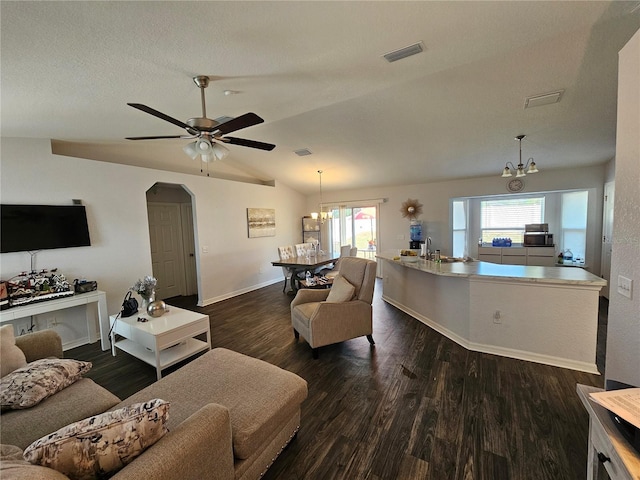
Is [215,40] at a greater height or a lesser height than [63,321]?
greater

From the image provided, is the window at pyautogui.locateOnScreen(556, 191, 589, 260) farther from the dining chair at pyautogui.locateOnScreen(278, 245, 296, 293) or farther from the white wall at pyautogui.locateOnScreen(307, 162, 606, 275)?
the dining chair at pyautogui.locateOnScreen(278, 245, 296, 293)

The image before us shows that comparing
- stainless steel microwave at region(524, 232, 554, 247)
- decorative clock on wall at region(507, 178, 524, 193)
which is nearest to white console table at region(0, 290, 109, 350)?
decorative clock on wall at region(507, 178, 524, 193)

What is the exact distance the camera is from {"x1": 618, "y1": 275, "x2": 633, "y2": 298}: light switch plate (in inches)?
56.6

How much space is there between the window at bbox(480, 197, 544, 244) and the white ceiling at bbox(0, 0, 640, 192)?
1990mm

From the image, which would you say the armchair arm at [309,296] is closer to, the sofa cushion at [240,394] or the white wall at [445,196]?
the sofa cushion at [240,394]

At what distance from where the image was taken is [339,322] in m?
2.98

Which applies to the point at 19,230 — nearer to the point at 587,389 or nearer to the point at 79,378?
the point at 79,378

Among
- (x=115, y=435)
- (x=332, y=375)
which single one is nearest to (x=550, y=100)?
(x=332, y=375)

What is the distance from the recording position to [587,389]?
110cm

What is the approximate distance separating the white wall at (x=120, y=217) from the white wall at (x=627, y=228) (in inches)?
209

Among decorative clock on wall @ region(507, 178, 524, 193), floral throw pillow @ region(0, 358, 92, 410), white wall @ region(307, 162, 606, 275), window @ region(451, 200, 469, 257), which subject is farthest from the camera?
window @ region(451, 200, 469, 257)

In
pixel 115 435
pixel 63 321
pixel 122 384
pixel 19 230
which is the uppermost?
pixel 19 230

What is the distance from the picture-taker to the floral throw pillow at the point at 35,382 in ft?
5.11

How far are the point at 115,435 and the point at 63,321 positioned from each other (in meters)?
3.59
